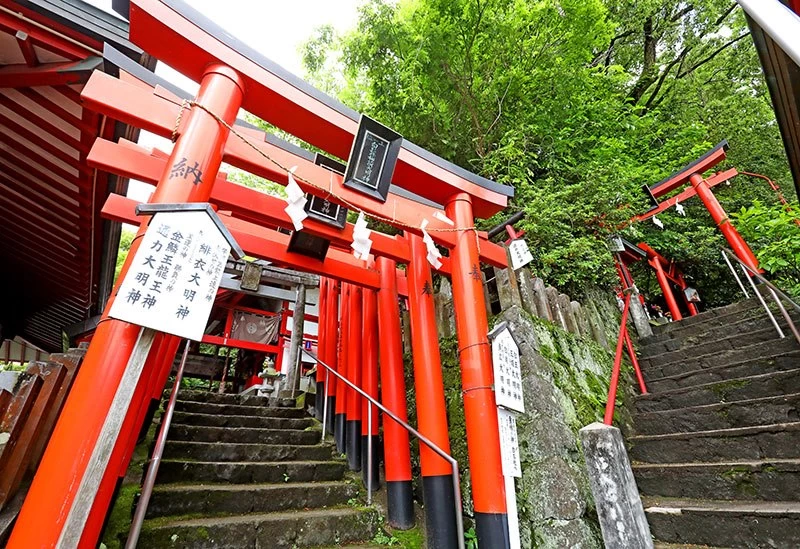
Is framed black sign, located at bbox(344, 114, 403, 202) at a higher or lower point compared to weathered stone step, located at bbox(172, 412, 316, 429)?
higher

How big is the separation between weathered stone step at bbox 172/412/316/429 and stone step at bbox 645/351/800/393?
5.26 meters

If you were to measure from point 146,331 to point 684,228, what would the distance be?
43.8 ft

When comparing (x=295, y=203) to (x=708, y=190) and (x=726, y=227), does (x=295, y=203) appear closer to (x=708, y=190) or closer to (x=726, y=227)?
(x=726, y=227)

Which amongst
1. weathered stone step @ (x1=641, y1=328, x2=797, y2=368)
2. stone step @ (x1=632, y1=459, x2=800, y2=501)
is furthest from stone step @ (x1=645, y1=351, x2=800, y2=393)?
stone step @ (x1=632, y1=459, x2=800, y2=501)

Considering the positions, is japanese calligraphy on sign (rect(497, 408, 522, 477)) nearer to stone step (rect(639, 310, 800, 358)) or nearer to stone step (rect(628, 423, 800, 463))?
stone step (rect(628, 423, 800, 463))

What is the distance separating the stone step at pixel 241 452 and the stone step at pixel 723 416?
13.4 feet

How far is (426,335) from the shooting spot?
13.9 ft

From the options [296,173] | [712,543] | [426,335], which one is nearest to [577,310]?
[426,335]

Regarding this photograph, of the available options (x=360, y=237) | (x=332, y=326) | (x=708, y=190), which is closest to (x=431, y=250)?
(x=360, y=237)

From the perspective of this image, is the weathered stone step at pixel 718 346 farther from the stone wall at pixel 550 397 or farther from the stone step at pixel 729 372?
the stone wall at pixel 550 397

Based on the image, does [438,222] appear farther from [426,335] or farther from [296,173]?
[296,173]

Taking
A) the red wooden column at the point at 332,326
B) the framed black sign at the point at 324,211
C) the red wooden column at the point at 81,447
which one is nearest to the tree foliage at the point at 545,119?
the framed black sign at the point at 324,211

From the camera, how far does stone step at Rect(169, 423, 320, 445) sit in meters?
4.34

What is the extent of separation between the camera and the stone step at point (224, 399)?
18.6 ft
